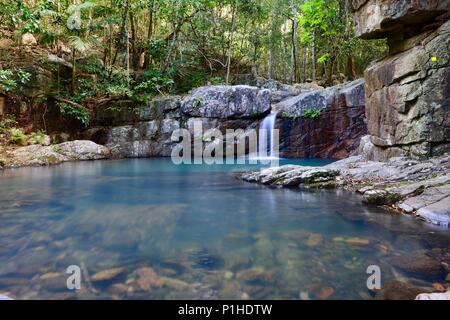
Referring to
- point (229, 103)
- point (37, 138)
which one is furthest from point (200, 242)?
point (37, 138)

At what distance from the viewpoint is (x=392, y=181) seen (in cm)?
578

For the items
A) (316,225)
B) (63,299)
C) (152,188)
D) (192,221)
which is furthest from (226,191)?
(63,299)

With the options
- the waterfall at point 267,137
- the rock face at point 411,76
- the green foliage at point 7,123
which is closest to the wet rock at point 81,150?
the green foliage at point 7,123

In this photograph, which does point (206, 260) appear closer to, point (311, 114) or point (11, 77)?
point (311, 114)

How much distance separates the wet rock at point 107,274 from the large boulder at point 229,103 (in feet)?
39.7

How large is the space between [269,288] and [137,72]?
52.9 ft

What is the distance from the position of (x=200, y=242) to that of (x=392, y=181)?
422 cm

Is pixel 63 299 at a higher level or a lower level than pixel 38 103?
lower

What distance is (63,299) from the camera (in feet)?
7.48

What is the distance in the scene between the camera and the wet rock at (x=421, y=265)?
258cm

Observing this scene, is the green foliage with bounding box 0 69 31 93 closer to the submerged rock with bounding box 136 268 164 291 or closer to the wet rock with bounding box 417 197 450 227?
the submerged rock with bounding box 136 268 164 291

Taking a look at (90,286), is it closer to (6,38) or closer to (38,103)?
(38,103)

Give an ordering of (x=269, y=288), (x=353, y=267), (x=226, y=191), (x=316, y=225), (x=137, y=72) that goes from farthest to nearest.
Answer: (x=137, y=72) → (x=226, y=191) → (x=316, y=225) → (x=353, y=267) → (x=269, y=288)

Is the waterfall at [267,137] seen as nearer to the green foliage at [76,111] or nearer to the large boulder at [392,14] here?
the large boulder at [392,14]
